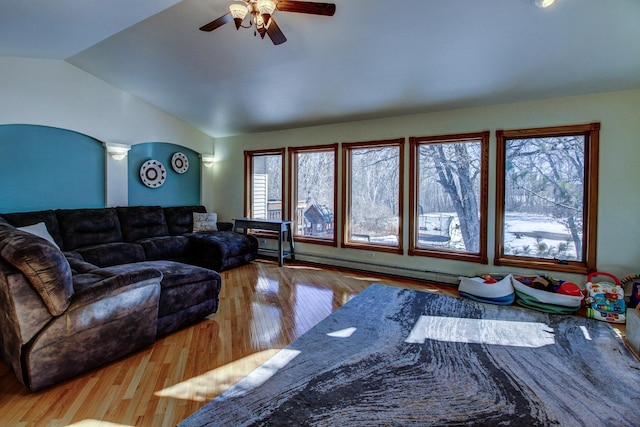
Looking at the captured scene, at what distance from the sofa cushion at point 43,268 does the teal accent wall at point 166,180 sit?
3691mm

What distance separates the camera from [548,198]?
13.3 ft

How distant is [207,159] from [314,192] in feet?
8.31

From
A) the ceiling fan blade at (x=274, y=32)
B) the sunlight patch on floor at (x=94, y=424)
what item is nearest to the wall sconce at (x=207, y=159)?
the ceiling fan blade at (x=274, y=32)

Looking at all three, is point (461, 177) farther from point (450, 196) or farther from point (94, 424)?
point (94, 424)

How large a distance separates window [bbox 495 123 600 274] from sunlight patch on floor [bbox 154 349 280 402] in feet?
11.4

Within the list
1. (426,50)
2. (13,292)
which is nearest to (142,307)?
(13,292)

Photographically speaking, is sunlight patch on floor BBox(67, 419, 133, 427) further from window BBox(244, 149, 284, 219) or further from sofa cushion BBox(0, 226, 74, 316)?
window BBox(244, 149, 284, 219)

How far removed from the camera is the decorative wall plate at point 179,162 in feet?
20.2

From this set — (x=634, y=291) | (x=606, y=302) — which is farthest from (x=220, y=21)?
(x=634, y=291)

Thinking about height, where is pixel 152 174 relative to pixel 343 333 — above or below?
above

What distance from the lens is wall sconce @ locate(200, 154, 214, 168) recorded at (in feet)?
21.9

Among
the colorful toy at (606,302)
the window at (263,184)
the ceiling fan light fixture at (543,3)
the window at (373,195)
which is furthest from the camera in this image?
the window at (263,184)

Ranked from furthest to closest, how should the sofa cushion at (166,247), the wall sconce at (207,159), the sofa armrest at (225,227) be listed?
the wall sconce at (207,159), the sofa armrest at (225,227), the sofa cushion at (166,247)

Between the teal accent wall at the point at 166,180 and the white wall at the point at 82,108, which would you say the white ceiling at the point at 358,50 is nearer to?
the white wall at the point at 82,108
